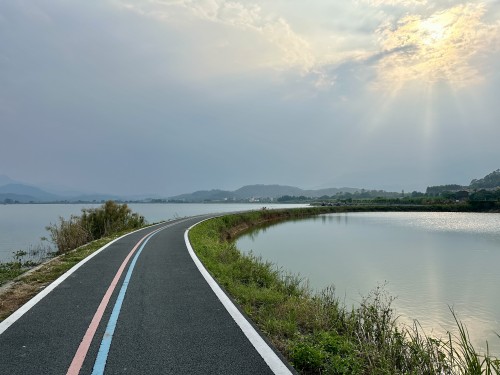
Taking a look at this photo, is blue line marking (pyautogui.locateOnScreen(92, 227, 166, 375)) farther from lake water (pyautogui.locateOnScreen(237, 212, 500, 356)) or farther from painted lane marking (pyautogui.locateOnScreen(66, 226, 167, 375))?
lake water (pyautogui.locateOnScreen(237, 212, 500, 356))

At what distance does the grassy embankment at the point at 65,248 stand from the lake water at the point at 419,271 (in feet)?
32.3

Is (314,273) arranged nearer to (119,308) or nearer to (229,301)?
(229,301)

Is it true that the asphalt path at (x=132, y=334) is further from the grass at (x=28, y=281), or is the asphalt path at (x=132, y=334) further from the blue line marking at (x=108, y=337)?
the grass at (x=28, y=281)

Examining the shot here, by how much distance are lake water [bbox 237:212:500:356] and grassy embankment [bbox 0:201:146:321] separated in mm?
9843

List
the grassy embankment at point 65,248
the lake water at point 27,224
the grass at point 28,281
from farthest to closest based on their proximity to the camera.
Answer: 1. the lake water at point 27,224
2. the grassy embankment at point 65,248
3. the grass at point 28,281

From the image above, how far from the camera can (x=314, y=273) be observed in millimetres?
17422

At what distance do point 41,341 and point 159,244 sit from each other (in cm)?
1333

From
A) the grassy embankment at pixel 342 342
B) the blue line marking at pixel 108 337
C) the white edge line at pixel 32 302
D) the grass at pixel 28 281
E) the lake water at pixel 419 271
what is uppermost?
the blue line marking at pixel 108 337

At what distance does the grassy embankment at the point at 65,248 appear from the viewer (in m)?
8.91

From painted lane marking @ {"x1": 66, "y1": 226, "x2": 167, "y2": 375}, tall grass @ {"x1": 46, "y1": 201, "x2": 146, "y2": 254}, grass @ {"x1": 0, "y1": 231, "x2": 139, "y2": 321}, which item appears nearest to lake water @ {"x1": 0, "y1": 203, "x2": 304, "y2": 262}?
tall grass @ {"x1": 46, "y1": 201, "x2": 146, "y2": 254}

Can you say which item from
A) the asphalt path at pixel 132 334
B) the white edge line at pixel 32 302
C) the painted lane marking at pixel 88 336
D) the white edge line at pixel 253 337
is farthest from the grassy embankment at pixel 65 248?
the white edge line at pixel 253 337

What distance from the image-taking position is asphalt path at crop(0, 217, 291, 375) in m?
4.67

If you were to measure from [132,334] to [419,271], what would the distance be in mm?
16387

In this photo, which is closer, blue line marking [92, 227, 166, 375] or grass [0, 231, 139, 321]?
blue line marking [92, 227, 166, 375]
